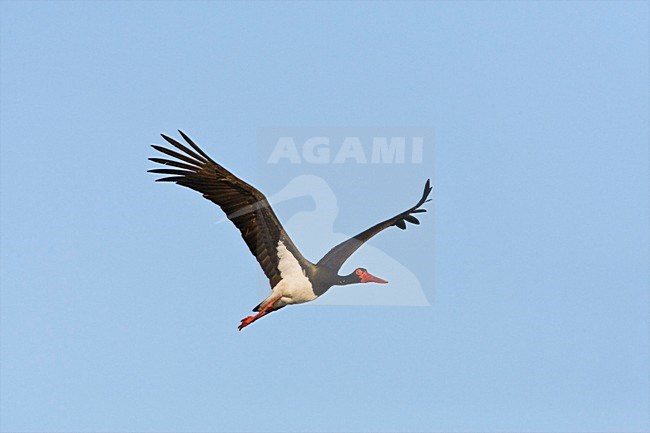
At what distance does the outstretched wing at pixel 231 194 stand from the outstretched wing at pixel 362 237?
4.63 ft

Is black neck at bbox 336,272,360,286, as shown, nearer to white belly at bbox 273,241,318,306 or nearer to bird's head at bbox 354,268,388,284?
bird's head at bbox 354,268,388,284

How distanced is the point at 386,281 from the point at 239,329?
14.7 feet

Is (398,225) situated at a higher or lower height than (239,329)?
higher

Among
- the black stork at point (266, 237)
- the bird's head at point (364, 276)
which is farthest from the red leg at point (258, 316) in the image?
the bird's head at point (364, 276)

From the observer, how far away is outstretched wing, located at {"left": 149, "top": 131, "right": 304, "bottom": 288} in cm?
3122

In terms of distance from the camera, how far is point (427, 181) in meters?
36.1

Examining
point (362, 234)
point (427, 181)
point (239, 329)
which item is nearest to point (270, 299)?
point (239, 329)

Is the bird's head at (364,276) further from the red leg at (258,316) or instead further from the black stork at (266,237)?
the red leg at (258,316)

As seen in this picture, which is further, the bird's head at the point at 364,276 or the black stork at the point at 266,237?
the bird's head at the point at 364,276

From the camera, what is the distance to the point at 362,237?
34719 mm

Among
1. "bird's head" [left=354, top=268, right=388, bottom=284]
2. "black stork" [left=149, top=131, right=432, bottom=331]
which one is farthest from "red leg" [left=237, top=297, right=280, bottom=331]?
"bird's head" [left=354, top=268, right=388, bottom=284]

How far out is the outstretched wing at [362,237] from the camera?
34.2m

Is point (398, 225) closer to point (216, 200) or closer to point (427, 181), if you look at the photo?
point (427, 181)

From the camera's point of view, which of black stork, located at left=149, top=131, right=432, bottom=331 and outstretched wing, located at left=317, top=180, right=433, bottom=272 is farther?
outstretched wing, located at left=317, top=180, right=433, bottom=272
